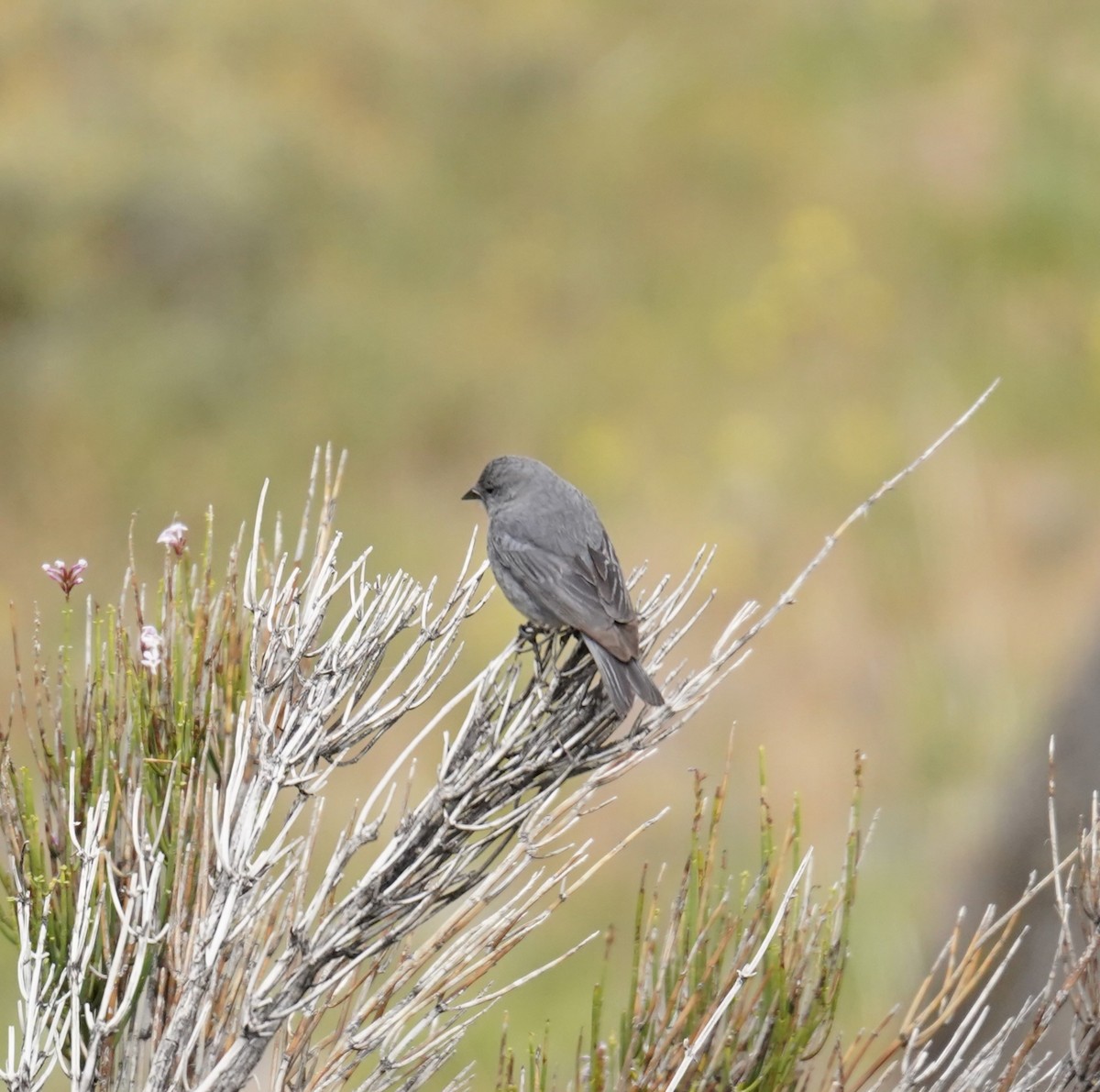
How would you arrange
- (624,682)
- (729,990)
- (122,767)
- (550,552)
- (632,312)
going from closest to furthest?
(729,990) < (122,767) < (624,682) < (550,552) < (632,312)

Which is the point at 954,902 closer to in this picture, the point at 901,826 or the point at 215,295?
the point at 901,826

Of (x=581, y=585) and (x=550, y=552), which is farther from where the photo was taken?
(x=550, y=552)

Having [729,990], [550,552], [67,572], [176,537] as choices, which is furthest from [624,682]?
[550,552]

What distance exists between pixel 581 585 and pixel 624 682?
3.74 feet

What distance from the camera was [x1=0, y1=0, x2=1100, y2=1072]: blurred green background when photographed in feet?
34.7

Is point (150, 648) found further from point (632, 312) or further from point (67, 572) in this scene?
point (632, 312)

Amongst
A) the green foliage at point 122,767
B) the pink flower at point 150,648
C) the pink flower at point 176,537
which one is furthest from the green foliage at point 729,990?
the pink flower at point 176,537

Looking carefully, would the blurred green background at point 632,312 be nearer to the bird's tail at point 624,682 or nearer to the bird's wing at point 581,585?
the bird's wing at point 581,585

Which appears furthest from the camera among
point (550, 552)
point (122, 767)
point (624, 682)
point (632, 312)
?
point (632, 312)

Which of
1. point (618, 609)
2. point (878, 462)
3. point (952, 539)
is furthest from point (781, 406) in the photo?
point (618, 609)

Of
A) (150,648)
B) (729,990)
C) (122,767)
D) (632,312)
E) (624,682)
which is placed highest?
(632,312)

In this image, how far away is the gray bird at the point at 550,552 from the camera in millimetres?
3814

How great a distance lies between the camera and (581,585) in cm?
402

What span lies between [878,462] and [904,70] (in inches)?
185
